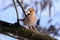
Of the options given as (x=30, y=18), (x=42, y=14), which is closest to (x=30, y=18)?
(x=30, y=18)

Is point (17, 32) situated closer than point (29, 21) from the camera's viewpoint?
Yes

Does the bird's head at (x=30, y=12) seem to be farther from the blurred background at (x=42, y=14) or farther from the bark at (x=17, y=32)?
the bark at (x=17, y=32)

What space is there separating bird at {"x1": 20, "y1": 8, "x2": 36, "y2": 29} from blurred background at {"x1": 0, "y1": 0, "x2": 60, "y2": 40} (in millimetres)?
29

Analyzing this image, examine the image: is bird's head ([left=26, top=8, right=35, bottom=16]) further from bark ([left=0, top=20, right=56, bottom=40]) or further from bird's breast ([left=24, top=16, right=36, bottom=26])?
bark ([left=0, top=20, right=56, bottom=40])

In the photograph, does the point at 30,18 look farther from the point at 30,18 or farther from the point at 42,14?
the point at 42,14

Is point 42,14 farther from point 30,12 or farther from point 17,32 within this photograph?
point 17,32

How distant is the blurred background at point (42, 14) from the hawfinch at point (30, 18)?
29mm

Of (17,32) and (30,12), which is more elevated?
(30,12)

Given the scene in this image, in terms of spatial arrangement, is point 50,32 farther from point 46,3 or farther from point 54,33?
point 46,3

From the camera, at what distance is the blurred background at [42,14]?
4.38ft

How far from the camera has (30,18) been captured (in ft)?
4.33

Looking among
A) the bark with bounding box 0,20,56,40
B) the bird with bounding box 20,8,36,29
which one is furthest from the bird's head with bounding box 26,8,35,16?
the bark with bounding box 0,20,56,40

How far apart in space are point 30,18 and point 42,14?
12 centimetres

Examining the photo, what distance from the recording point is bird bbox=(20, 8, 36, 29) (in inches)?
52.0
